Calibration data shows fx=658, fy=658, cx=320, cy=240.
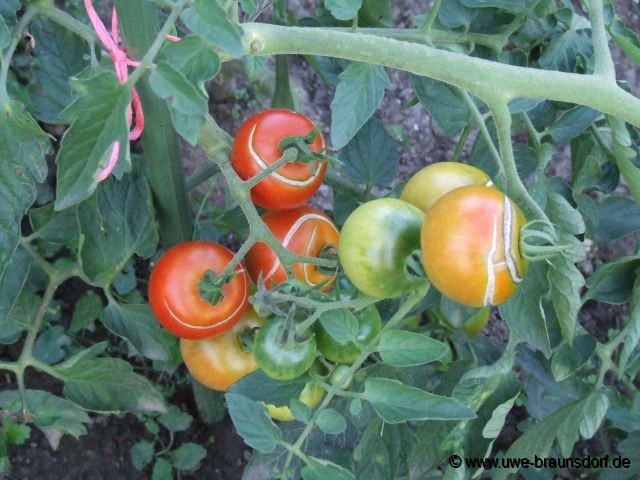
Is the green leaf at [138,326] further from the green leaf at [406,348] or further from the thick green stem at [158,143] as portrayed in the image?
the green leaf at [406,348]

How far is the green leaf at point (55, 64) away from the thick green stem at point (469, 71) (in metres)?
0.39

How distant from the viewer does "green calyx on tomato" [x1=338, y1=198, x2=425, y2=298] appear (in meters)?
0.57

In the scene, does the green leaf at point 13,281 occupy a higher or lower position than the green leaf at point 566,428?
higher

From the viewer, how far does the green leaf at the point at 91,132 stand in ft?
1.65

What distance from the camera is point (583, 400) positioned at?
83 cm

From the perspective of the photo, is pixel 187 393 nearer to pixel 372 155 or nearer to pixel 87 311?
pixel 87 311

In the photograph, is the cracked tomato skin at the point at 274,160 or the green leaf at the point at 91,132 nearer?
the green leaf at the point at 91,132

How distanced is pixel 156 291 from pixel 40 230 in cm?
22

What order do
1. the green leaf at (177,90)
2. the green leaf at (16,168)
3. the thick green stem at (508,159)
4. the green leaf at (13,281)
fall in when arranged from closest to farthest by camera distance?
1. the green leaf at (177,90)
2. the thick green stem at (508,159)
3. the green leaf at (16,168)
4. the green leaf at (13,281)

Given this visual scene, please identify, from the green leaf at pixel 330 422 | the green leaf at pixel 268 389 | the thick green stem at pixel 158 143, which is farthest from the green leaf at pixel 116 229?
the green leaf at pixel 330 422

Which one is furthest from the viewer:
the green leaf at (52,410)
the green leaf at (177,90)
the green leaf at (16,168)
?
the green leaf at (52,410)

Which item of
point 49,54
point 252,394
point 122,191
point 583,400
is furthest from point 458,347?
point 49,54

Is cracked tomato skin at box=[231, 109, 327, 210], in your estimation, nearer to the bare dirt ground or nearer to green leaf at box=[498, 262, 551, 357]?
green leaf at box=[498, 262, 551, 357]

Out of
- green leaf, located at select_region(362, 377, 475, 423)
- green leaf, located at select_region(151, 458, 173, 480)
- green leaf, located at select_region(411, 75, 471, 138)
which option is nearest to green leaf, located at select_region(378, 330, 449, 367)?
green leaf, located at select_region(362, 377, 475, 423)
